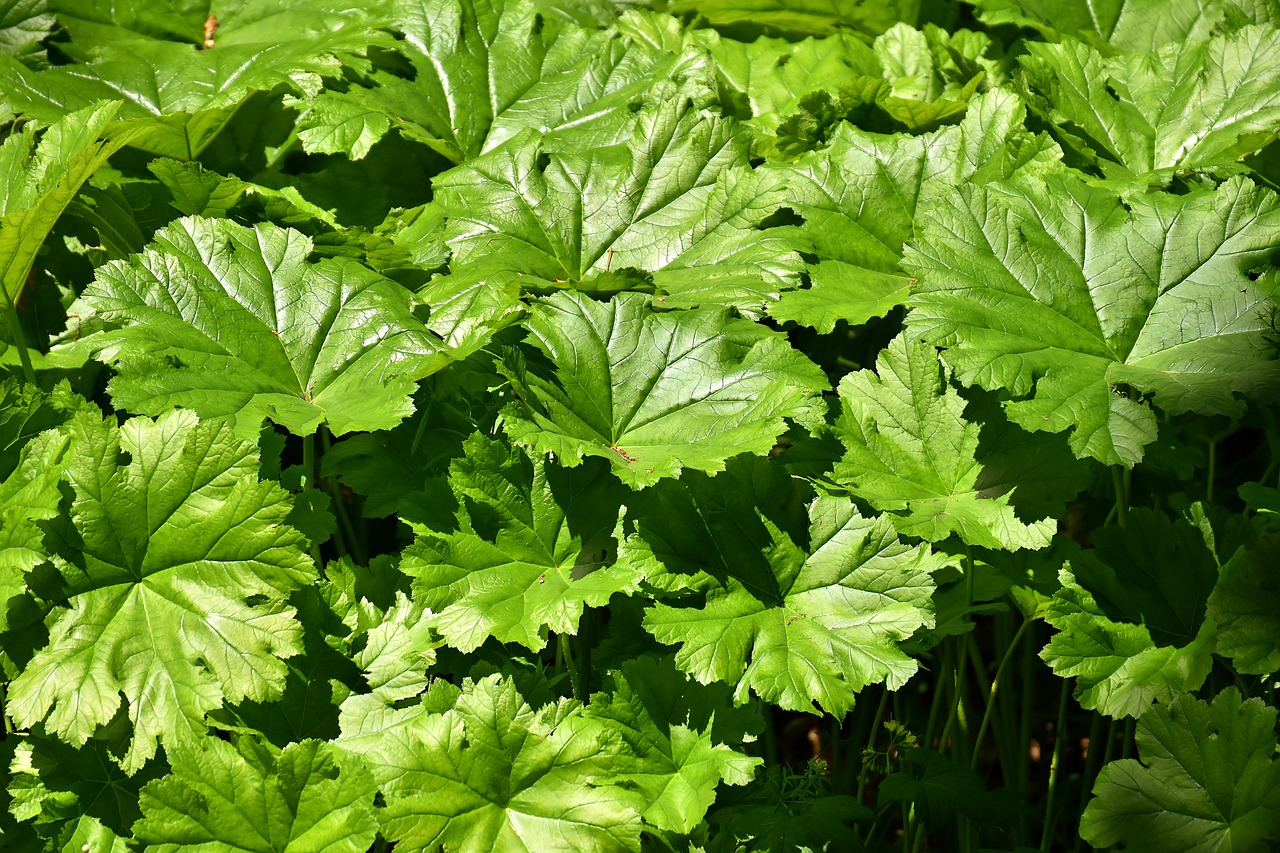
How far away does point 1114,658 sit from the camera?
175 cm

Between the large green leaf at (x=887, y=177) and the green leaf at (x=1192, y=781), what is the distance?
969mm

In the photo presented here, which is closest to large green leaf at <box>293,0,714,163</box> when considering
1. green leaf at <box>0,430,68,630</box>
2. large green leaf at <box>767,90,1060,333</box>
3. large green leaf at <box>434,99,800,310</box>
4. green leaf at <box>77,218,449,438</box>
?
large green leaf at <box>434,99,800,310</box>

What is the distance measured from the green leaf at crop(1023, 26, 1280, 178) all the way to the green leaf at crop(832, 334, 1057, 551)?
0.84 m

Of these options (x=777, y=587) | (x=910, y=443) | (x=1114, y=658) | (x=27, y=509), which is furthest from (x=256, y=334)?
(x=1114, y=658)

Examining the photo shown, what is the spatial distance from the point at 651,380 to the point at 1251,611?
1055mm

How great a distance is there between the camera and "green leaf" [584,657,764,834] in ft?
5.50

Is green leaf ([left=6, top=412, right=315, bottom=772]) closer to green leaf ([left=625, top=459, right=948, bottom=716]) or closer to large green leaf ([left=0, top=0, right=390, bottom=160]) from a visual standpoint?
green leaf ([left=625, top=459, right=948, bottom=716])

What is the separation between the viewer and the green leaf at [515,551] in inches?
67.2

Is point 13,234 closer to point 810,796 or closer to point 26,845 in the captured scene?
point 26,845

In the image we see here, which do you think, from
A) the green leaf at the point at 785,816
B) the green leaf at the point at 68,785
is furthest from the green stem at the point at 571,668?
the green leaf at the point at 68,785

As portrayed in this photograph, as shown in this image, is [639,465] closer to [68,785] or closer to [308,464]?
[308,464]

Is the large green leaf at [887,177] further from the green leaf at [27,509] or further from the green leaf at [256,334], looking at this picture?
the green leaf at [27,509]

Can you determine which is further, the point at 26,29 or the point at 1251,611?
the point at 26,29

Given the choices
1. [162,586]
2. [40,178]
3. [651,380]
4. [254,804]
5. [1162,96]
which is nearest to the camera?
[254,804]
